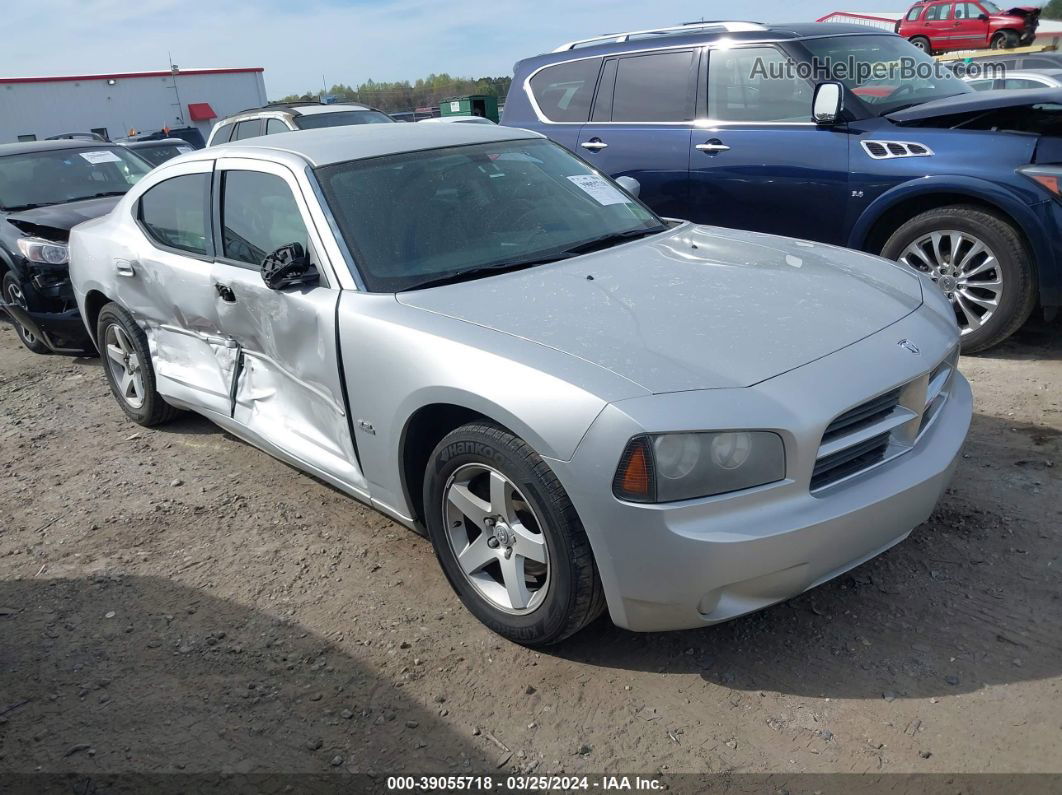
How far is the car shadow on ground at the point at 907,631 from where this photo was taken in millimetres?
2609

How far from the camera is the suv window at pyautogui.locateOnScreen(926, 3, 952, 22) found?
25.8 metres

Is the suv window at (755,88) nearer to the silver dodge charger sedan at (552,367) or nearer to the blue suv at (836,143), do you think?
the blue suv at (836,143)

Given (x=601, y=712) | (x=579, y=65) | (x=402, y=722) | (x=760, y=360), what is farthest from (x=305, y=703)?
(x=579, y=65)

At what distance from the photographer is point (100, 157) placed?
8219mm

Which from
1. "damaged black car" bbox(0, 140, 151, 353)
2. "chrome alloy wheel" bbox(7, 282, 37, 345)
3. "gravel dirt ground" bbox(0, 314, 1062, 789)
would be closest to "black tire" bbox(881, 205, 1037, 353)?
"gravel dirt ground" bbox(0, 314, 1062, 789)

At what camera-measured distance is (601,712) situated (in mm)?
2592

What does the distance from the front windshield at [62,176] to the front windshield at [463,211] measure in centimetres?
537

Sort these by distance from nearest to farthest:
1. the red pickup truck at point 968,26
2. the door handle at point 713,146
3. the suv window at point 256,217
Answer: the suv window at point 256,217 → the door handle at point 713,146 → the red pickup truck at point 968,26

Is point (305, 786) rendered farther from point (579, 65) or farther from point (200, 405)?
point (579, 65)

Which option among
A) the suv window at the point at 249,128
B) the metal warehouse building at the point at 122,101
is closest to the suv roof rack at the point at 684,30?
the suv window at the point at 249,128

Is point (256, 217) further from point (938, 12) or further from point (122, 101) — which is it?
point (122, 101)

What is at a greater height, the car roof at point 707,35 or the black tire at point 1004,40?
the car roof at point 707,35

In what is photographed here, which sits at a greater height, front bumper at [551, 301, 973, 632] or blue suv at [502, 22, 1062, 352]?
blue suv at [502, 22, 1062, 352]

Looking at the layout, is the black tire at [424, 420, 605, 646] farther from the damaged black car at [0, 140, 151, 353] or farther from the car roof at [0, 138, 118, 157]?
the car roof at [0, 138, 118, 157]
